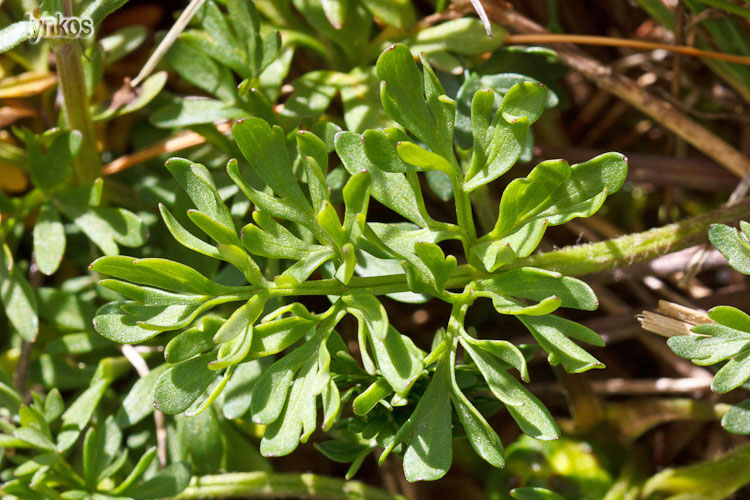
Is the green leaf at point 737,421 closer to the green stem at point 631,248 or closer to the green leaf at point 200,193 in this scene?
the green stem at point 631,248

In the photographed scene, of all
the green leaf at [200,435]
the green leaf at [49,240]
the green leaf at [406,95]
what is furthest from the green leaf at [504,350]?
the green leaf at [49,240]

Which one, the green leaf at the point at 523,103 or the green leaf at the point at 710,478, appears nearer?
the green leaf at the point at 523,103

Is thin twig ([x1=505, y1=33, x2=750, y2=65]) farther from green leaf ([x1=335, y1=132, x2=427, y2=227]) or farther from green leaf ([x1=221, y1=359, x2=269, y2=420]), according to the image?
green leaf ([x1=221, y1=359, x2=269, y2=420])

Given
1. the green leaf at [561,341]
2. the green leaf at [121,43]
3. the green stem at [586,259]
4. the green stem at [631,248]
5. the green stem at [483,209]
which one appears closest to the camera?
the green leaf at [561,341]

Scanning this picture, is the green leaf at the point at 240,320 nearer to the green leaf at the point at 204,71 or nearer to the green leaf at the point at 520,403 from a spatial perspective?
the green leaf at the point at 520,403

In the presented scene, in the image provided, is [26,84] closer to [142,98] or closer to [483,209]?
[142,98]

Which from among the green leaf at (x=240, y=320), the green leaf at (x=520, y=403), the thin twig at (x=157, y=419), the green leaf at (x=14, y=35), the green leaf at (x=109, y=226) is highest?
the green leaf at (x=14, y=35)

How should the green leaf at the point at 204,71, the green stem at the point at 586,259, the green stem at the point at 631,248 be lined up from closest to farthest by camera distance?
the green stem at the point at 586,259
the green stem at the point at 631,248
the green leaf at the point at 204,71

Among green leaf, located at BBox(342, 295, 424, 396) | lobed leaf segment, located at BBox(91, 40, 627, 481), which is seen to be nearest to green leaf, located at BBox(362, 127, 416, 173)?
lobed leaf segment, located at BBox(91, 40, 627, 481)

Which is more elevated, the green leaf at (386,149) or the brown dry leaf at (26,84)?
the brown dry leaf at (26,84)
